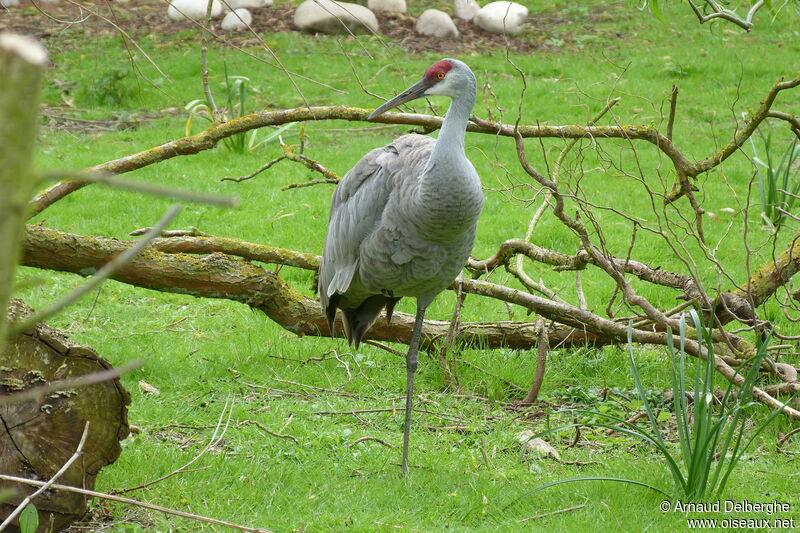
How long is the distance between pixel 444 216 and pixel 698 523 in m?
1.77

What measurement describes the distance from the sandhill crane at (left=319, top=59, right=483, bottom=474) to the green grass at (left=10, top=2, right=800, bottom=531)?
479mm

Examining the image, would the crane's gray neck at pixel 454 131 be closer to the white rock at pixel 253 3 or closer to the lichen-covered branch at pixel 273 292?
the lichen-covered branch at pixel 273 292

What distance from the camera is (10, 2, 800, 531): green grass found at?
12.6ft

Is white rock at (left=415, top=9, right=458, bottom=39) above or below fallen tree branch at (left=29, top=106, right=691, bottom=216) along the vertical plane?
below

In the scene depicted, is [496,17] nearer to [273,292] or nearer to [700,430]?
[273,292]

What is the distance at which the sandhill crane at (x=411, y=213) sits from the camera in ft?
13.3

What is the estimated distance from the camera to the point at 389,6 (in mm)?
16547

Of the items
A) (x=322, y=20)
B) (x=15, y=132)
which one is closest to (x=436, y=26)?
(x=322, y=20)

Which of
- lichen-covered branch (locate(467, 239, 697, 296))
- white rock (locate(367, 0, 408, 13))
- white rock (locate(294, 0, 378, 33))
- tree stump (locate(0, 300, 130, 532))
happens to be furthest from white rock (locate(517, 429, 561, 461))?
white rock (locate(367, 0, 408, 13))

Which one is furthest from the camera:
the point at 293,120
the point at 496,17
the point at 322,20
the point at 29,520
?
the point at 496,17

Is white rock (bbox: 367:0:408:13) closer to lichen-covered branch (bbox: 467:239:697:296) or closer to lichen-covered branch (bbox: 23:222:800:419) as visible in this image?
lichen-covered branch (bbox: 467:239:697:296)

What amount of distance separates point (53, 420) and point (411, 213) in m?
1.89

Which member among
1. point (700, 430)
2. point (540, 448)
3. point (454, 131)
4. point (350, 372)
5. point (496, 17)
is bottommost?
point (496, 17)

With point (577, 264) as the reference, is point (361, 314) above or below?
below
